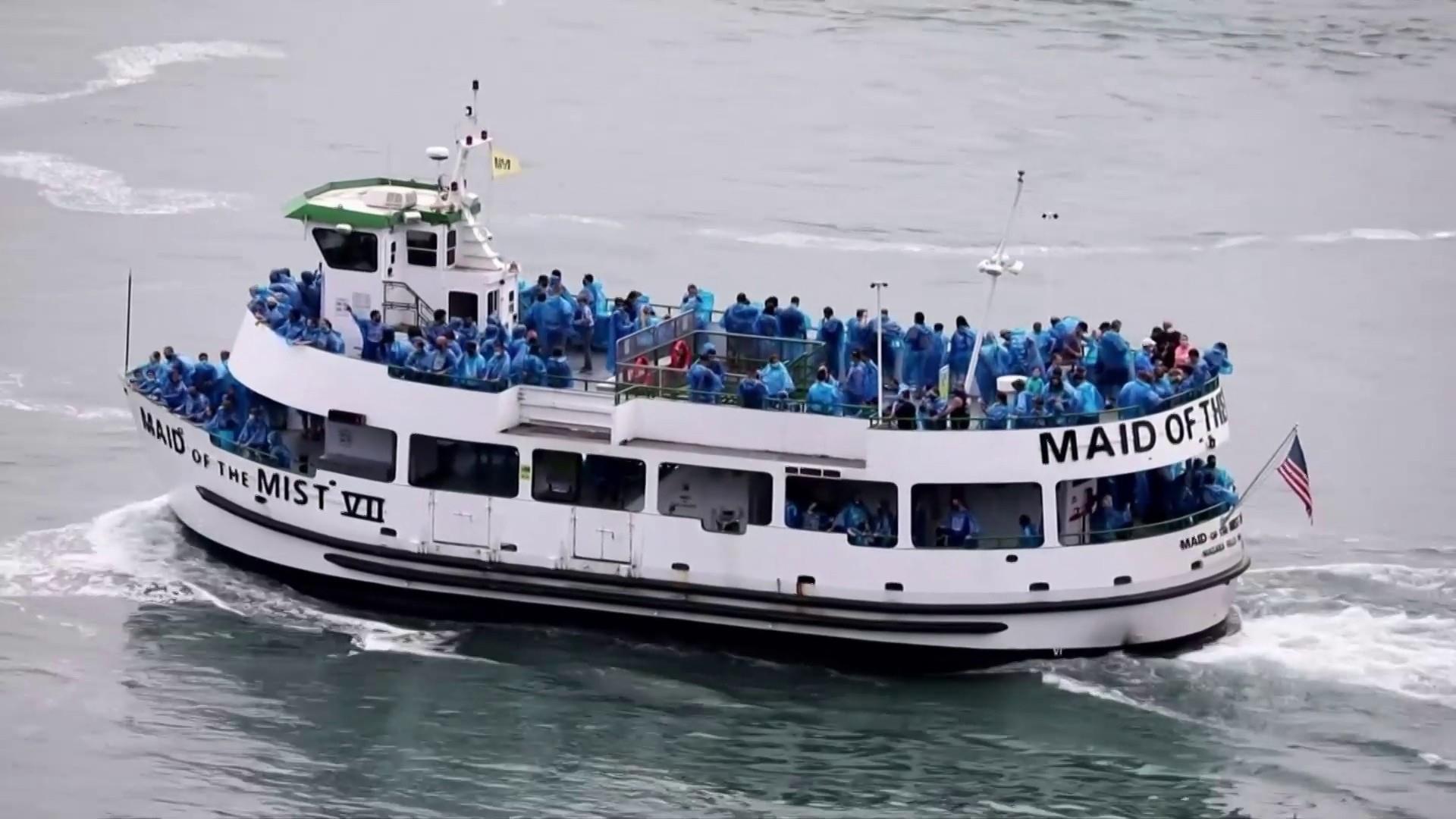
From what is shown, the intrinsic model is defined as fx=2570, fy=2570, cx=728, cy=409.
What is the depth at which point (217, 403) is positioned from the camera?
31.0 m

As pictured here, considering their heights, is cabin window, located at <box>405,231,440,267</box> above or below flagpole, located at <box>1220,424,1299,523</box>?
above

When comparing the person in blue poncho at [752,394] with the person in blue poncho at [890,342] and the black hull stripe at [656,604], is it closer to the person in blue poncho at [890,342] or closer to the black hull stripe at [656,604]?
the person in blue poncho at [890,342]

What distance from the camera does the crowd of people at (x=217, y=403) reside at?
3005 centimetres

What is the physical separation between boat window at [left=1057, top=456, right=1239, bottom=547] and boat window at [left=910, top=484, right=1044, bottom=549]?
388mm

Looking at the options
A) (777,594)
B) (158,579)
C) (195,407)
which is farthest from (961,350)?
(158,579)

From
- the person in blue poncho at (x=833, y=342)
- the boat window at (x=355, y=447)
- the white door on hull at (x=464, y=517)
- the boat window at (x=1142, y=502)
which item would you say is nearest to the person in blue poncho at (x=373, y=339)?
the boat window at (x=355, y=447)

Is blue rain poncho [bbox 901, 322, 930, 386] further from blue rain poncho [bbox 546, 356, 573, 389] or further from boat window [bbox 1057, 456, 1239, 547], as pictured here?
blue rain poncho [bbox 546, 356, 573, 389]

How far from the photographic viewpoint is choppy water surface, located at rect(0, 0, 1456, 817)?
2639 centimetres

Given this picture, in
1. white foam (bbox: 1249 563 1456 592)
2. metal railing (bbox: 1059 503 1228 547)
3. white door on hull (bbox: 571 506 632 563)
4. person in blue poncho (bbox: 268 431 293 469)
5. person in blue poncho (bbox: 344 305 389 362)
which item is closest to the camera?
metal railing (bbox: 1059 503 1228 547)

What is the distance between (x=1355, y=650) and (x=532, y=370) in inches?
382

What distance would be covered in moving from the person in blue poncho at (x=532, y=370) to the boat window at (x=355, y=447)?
5.84 feet

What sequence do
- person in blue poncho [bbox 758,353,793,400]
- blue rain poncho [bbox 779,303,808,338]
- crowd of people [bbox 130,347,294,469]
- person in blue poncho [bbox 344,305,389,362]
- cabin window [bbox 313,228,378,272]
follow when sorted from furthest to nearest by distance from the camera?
cabin window [bbox 313,228,378,272]
blue rain poncho [bbox 779,303,808,338]
crowd of people [bbox 130,347,294,469]
person in blue poncho [bbox 344,305,389,362]
person in blue poncho [bbox 758,353,793,400]

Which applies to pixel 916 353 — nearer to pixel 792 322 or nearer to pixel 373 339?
pixel 792 322

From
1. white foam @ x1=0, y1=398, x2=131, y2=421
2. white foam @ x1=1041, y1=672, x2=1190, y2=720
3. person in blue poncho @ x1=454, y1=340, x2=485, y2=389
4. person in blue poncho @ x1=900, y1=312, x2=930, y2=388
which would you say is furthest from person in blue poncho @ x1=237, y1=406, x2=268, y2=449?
white foam @ x1=1041, y1=672, x2=1190, y2=720
